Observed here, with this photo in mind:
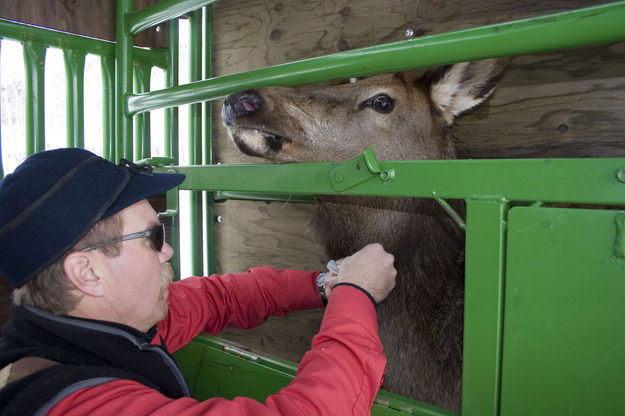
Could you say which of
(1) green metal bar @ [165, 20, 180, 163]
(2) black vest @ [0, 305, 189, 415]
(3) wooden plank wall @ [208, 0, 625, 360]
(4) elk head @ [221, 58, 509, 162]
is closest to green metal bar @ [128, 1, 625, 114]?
(4) elk head @ [221, 58, 509, 162]

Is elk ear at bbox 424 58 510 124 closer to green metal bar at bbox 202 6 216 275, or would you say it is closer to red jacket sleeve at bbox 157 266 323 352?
red jacket sleeve at bbox 157 266 323 352

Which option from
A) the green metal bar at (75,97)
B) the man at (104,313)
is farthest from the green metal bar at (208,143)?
the man at (104,313)

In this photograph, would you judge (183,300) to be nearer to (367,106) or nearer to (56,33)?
(367,106)

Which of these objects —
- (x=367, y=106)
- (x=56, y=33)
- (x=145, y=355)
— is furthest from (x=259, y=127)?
(x=56, y=33)

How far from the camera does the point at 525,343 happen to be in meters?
1.06

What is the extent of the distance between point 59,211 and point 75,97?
1.87 m

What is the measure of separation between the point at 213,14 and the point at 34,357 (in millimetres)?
2787

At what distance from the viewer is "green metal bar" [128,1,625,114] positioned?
962 mm

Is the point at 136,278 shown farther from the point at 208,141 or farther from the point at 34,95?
the point at 208,141

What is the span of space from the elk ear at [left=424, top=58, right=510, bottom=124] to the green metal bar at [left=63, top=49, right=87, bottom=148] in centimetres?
211

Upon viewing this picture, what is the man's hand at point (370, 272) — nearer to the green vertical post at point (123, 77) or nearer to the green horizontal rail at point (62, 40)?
the green vertical post at point (123, 77)

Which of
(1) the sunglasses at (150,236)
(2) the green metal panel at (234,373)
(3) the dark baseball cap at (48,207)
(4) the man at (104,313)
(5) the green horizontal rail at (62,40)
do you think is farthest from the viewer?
(5) the green horizontal rail at (62,40)

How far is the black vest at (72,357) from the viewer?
1.02 metres

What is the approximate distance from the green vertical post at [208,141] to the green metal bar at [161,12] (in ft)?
2.24
